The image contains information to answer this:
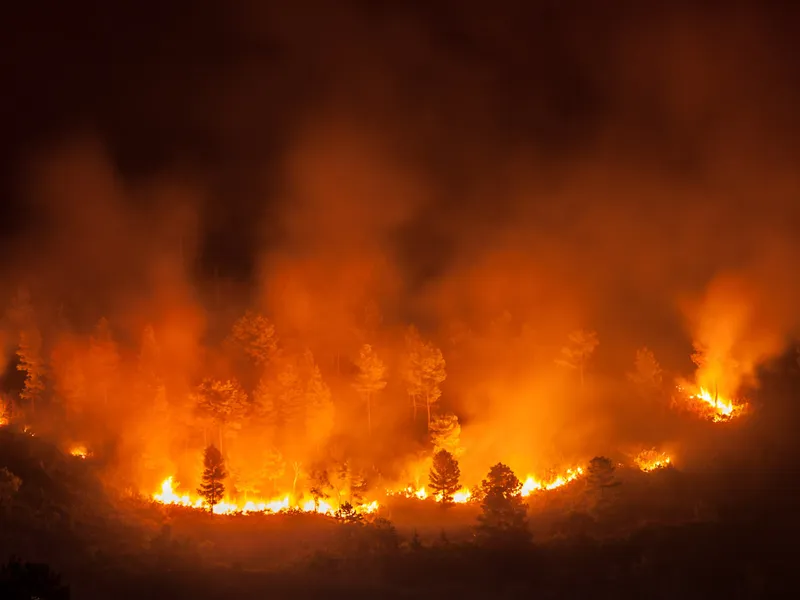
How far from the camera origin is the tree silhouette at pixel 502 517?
1648 inches

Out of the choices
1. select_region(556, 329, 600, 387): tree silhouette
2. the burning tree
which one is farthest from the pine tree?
select_region(556, 329, 600, 387): tree silhouette

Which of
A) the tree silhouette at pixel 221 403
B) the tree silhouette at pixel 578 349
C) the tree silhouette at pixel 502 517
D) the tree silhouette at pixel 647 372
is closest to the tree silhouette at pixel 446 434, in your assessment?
the tree silhouette at pixel 502 517

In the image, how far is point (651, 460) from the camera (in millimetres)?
51500

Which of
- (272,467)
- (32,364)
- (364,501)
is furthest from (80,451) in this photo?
(364,501)

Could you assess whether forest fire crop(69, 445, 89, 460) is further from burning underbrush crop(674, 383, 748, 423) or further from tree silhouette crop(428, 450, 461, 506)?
burning underbrush crop(674, 383, 748, 423)

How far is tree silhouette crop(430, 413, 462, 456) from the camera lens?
187 feet

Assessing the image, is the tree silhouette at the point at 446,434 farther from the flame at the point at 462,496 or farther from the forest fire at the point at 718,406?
the forest fire at the point at 718,406

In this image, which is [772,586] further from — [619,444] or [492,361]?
[492,361]

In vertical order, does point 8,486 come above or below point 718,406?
below

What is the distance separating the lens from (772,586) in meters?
36.8

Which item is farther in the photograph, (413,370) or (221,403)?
(413,370)

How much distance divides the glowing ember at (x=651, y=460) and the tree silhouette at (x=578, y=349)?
14.4m

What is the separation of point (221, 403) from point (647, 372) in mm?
34408

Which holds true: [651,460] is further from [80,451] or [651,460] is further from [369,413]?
[80,451]
